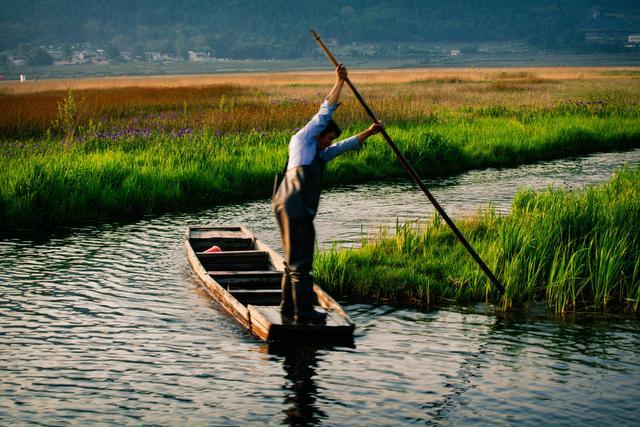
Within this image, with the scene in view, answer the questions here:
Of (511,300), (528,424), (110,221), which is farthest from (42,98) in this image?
(528,424)

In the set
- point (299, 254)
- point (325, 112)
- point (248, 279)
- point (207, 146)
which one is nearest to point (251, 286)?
point (248, 279)

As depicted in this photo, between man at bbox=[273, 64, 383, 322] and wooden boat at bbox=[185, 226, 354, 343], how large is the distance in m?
0.48

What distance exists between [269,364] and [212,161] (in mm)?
13961

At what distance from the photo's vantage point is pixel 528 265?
508 inches

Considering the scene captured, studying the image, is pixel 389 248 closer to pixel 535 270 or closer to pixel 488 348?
pixel 535 270

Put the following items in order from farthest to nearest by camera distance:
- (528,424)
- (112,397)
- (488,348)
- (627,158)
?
(627,158), (488,348), (112,397), (528,424)

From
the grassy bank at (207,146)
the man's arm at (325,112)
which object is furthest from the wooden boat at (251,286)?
the grassy bank at (207,146)

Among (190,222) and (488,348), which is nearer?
(488,348)

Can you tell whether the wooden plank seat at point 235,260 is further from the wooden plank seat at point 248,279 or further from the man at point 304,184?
the man at point 304,184

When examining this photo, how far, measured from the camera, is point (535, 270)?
12.9m

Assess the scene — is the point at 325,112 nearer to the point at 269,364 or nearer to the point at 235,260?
the point at 269,364

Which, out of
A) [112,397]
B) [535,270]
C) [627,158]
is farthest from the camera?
[627,158]

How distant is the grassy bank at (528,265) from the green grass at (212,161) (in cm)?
787

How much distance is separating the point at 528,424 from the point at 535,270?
4751 mm
